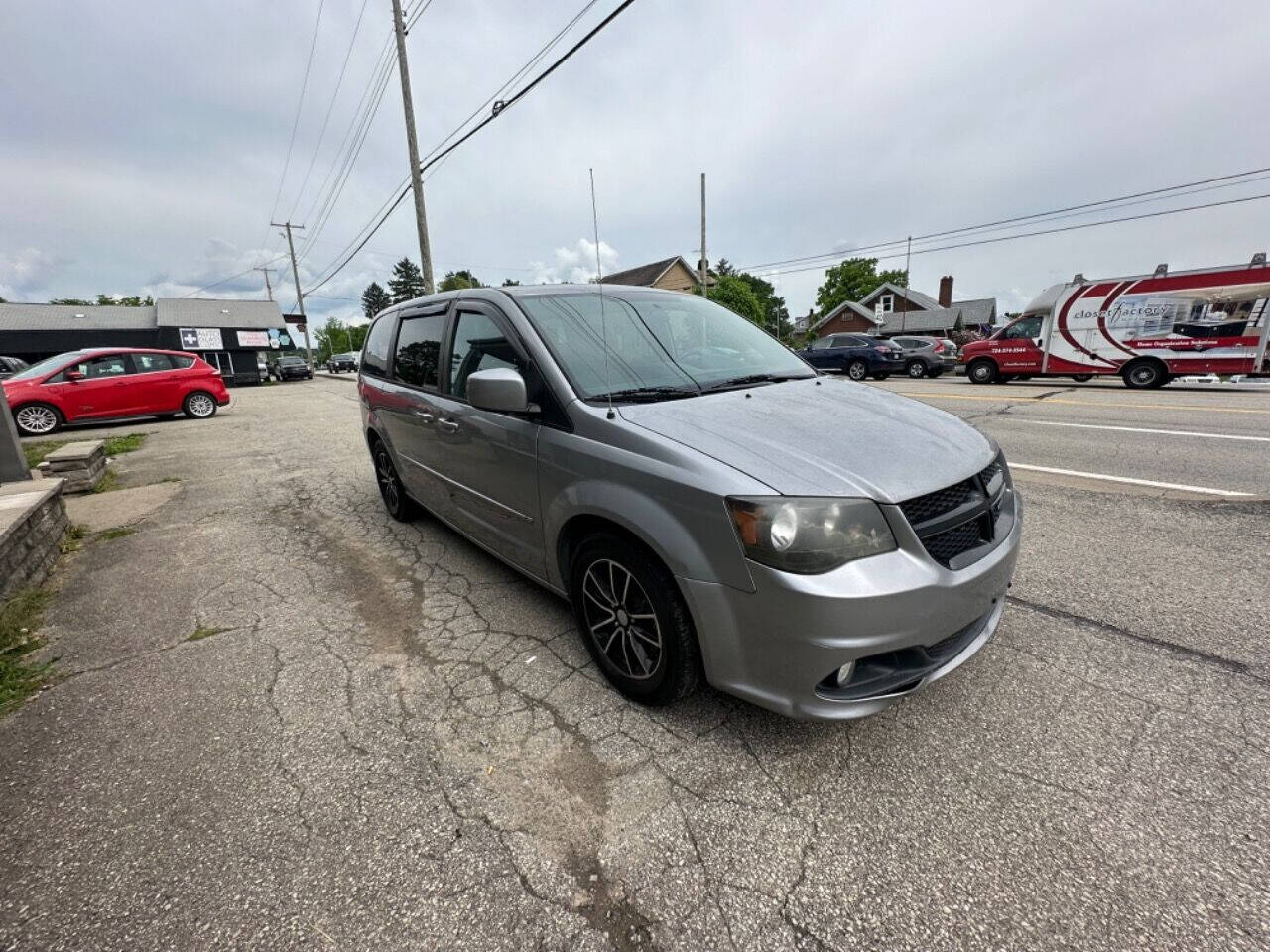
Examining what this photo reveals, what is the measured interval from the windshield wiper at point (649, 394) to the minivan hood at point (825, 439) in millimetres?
67

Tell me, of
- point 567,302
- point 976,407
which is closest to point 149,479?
point 567,302

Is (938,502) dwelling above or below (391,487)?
above

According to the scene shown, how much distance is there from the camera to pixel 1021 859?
159 cm

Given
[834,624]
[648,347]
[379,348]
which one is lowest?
[834,624]

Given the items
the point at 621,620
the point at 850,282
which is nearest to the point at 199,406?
the point at 621,620

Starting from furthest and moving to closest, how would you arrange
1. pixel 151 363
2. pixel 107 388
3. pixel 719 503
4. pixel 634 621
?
pixel 151 363 → pixel 107 388 → pixel 634 621 → pixel 719 503

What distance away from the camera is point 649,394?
2.45 metres

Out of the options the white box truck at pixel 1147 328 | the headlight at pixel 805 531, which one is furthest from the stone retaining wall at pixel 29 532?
the white box truck at pixel 1147 328

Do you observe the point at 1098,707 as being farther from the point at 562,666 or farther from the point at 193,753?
the point at 193,753

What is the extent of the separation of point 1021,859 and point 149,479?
8584mm

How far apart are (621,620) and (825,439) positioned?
3.54ft

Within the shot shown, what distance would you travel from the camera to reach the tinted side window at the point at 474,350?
2811 millimetres

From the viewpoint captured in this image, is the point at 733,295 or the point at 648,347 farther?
the point at 733,295

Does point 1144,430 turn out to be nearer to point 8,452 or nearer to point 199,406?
point 8,452
